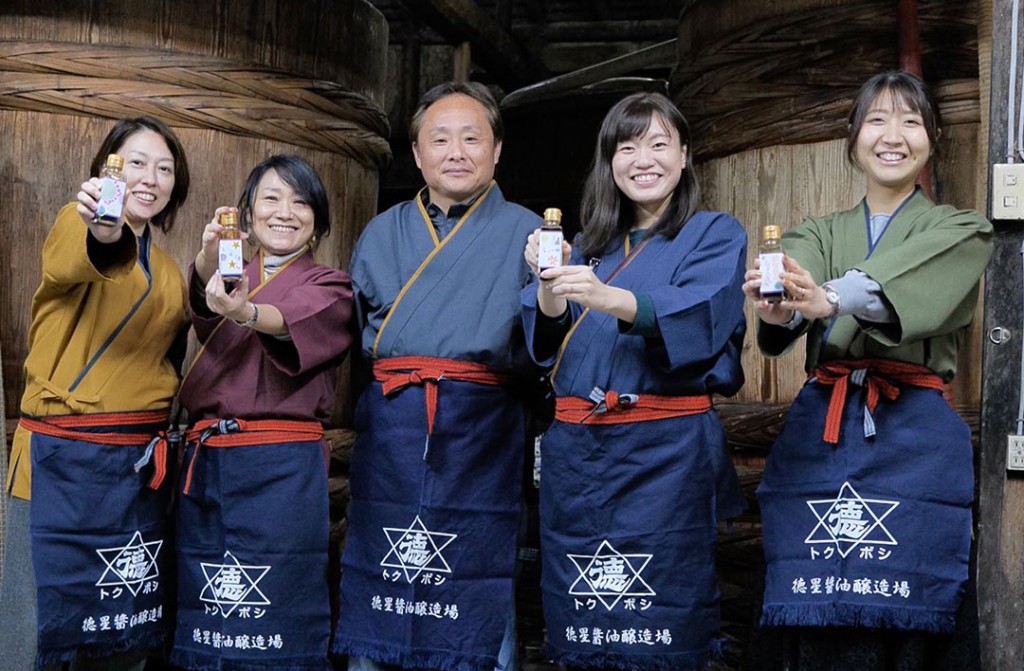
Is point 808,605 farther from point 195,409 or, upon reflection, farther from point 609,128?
point 195,409

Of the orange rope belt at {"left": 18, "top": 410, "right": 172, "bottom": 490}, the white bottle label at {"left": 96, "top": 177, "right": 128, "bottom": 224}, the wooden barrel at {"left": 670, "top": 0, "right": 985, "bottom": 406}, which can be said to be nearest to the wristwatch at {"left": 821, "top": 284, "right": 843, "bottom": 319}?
the wooden barrel at {"left": 670, "top": 0, "right": 985, "bottom": 406}

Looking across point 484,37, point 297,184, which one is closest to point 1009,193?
point 297,184

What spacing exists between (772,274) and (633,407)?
490 millimetres

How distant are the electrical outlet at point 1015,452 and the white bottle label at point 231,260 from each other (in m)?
1.84

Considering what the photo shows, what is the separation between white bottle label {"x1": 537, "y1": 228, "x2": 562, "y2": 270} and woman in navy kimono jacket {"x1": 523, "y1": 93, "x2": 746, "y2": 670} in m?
0.07

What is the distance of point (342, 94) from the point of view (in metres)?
4.15

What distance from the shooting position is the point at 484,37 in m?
5.89

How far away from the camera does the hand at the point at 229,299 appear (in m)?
2.92

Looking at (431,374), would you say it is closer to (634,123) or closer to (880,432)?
(634,123)

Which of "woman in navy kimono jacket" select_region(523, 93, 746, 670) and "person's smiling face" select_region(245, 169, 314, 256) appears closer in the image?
"woman in navy kimono jacket" select_region(523, 93, 746, 670)

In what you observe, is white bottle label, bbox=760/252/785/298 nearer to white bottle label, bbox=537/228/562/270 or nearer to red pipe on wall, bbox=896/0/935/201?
white bottle label, bbox=537/228/562/270

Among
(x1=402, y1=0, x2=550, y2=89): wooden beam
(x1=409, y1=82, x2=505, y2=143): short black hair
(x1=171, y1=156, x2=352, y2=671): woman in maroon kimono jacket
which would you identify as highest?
(x1=402, y1=0, x2=550, y2=89): wooden beam

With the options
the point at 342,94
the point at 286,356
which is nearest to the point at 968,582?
the point at 286,356

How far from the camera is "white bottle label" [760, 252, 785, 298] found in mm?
2539
